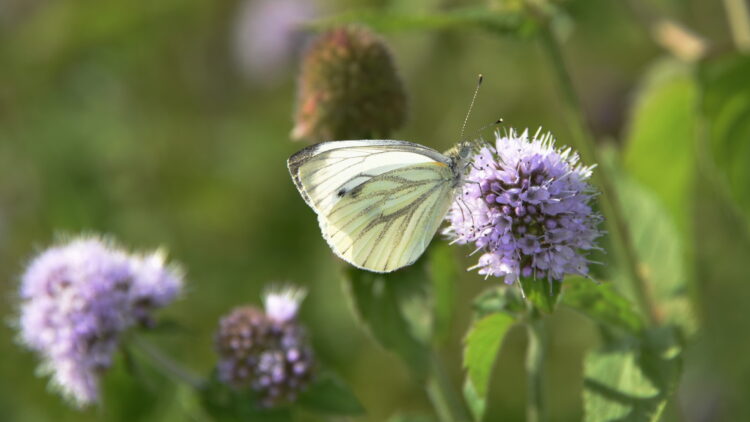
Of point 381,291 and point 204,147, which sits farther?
point 204,147

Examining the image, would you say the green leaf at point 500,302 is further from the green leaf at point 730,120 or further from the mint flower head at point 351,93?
the green leaf at point 730,120

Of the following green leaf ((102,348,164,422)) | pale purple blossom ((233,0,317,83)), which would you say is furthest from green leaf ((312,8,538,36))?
pale purple blossom ((233,0,317,83))

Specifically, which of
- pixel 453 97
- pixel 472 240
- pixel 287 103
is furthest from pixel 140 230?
pixel 472 240

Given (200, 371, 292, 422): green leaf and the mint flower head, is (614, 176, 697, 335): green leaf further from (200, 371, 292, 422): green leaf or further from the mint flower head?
(200, 371, 292, 422): green leaf

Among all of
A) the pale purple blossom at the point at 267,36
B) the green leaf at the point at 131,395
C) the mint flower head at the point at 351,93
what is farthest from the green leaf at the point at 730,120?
the pale purple blossom at the point at 267,36

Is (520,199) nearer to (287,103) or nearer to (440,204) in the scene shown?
(440,204)
